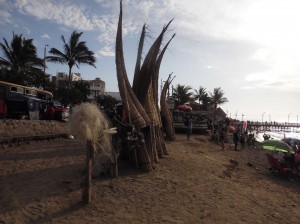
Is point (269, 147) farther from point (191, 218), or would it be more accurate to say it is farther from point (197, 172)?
point (191, 218)

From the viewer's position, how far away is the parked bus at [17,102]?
17.3 m

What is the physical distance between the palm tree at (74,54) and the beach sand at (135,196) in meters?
26.3

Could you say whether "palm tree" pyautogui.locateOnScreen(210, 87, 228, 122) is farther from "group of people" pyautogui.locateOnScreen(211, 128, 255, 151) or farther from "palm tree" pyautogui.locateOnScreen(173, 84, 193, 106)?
"group of people" pyautogui.locateOnScreen(211, 128, 255, 151)

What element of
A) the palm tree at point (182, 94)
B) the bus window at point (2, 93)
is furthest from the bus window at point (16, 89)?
the palm tree at point (182, 94)

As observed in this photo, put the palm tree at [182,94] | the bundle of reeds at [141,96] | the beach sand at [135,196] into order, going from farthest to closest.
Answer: the palm tree at [182,94] < the bundle of reeds at [141,96] < the beach sand at [135,196]

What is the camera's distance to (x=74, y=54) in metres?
36.1

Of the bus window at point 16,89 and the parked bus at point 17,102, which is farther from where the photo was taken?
the bus window at point 16,89

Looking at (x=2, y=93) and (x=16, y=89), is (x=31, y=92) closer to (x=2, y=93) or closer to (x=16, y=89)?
(x=16, y=89)

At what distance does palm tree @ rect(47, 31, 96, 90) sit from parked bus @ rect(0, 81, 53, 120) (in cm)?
1650

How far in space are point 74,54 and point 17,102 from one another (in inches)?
752

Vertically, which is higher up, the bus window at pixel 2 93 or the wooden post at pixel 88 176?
the bus window at pixel 2 93

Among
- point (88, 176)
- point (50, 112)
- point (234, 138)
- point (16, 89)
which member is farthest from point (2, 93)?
point (234, 138)

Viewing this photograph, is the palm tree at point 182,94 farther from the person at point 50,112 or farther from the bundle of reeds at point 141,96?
the bundle of reeds at point 141,96

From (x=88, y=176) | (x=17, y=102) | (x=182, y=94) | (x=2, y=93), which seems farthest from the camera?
(x=182, y=94)
